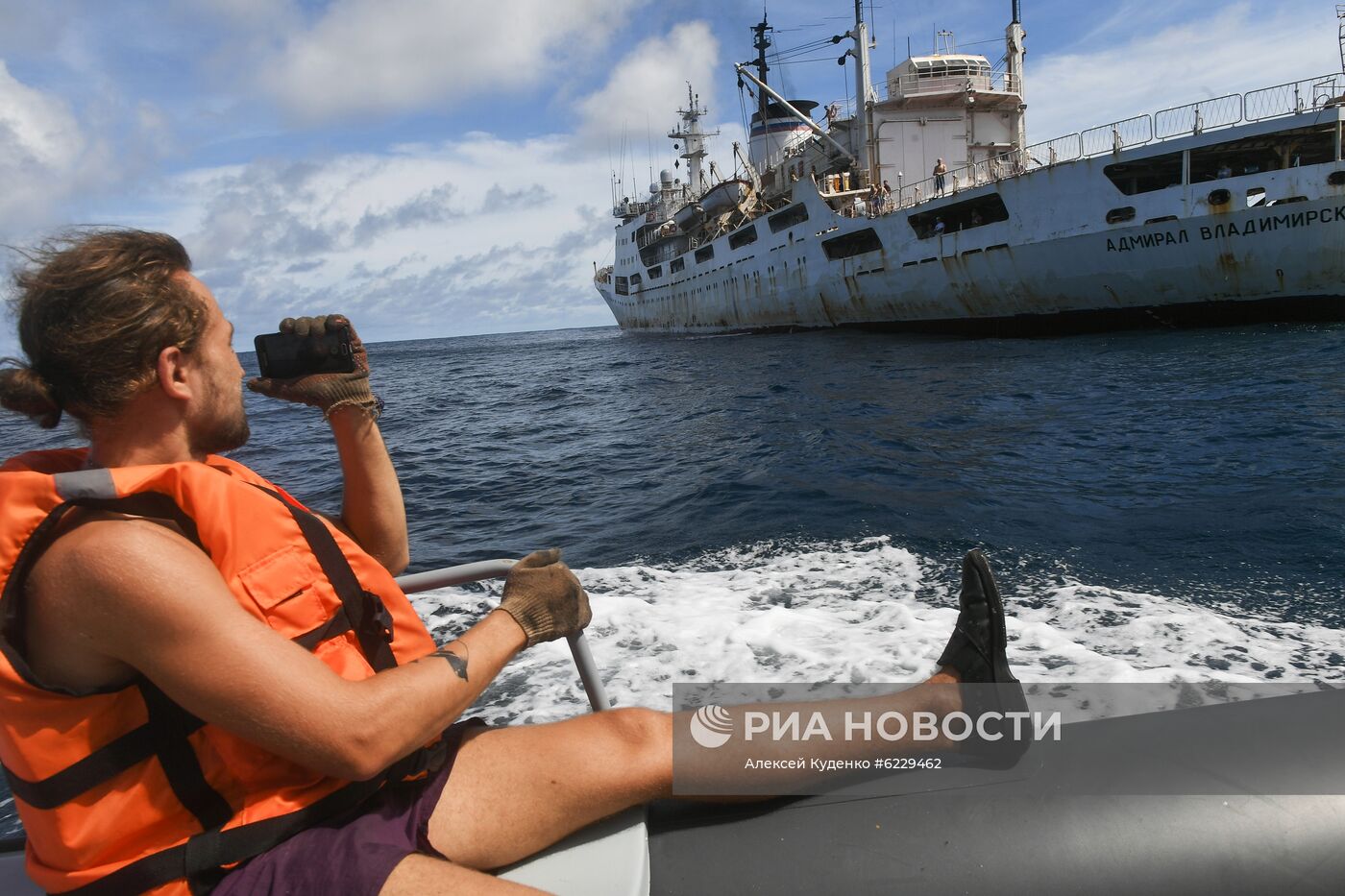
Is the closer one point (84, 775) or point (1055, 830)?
point (84, 775)

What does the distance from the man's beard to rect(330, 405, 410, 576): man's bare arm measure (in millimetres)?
370

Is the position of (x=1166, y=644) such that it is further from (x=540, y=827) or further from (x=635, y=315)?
(x=635, y=315)

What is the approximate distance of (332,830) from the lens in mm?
1450

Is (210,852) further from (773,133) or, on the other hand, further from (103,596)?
(773,133)

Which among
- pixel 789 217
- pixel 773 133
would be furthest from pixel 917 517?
pixel 773 133

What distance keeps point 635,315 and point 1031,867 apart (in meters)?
46.3

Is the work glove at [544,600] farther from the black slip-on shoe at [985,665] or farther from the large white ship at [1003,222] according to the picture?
the large white ship at [1003,222]

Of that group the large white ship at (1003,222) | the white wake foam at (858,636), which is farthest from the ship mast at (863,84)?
the white wake foam at (858,636)

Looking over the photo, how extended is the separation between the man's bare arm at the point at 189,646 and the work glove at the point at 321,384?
0.71 metres

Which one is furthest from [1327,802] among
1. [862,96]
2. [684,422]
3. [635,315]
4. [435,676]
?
[635,315]

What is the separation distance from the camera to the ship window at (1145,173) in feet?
58.3

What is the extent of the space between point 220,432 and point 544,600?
0.78m

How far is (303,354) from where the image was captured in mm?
1979
